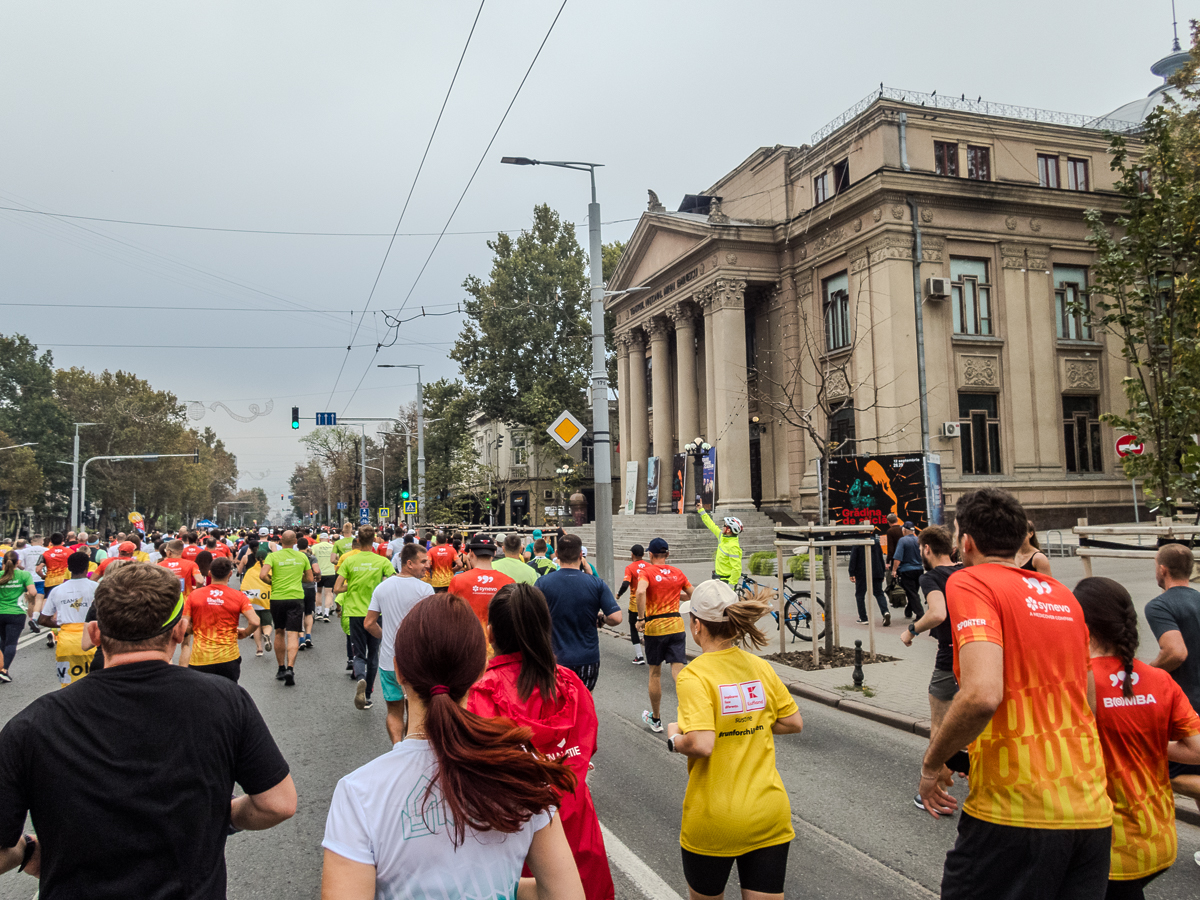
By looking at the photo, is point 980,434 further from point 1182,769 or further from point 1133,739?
point 1133,739

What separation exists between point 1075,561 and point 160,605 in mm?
23929

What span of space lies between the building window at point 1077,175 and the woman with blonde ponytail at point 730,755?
33.0m

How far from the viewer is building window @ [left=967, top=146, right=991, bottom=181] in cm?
2888

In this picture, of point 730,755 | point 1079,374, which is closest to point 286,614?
point 730,755

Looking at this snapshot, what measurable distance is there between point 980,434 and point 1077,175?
11.0 m

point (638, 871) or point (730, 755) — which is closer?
point (730, 755)

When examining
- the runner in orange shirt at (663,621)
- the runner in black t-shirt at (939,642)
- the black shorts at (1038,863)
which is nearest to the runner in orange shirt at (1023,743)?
A: the black shorts at (1038,863)

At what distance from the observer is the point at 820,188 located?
102ft

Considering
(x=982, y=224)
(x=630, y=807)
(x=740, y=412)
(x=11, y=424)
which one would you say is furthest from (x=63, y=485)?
(x=630, y=807)

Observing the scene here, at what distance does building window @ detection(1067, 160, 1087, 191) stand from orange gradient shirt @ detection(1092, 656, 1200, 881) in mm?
32372

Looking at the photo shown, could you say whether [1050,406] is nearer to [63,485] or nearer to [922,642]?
[922,642]

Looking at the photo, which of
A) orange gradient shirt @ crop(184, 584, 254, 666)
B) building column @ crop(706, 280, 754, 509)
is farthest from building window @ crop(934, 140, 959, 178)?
orange gradient shirt @ crop(184, 584, 254, 666)

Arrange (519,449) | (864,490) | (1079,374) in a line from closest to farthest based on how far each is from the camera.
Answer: (864,490)
(1079,374)
(519,449)

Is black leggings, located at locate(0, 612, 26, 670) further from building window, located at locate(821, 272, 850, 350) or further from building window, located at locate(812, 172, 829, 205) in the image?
building window, located at locate(812, 172, 829, 205)
